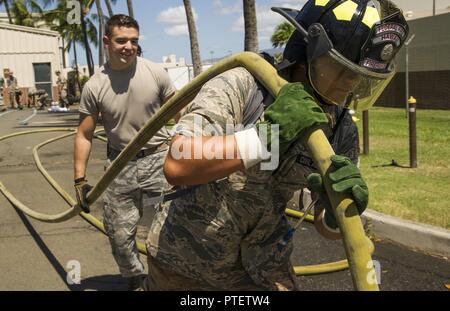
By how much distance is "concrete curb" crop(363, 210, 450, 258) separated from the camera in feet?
15.6

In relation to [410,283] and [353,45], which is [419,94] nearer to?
[410,283]

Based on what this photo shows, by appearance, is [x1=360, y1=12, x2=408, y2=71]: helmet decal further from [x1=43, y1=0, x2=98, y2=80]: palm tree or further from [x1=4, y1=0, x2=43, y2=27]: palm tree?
[x1=4, y1=0, x2=43, y2=27]: palm tree

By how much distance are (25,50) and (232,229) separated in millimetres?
34651

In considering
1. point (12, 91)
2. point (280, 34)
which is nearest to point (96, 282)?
point (12, 91)

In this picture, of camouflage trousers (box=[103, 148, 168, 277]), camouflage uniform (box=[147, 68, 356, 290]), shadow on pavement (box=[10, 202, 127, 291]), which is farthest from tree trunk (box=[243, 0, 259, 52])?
camouflage uniform (box=[147, 68, 356, 290])

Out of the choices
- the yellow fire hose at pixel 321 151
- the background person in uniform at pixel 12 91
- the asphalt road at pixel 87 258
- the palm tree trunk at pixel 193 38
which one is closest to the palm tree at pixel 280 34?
the background person in uniform at pixel 12 91

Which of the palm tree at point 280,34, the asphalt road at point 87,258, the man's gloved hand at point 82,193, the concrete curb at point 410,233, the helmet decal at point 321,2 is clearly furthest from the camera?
the palm tree at point 280,34

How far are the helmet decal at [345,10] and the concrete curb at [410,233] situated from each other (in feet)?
11.2

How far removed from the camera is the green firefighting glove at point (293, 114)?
1704mm

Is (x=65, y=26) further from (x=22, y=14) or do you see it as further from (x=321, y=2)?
(x=321, y=2)

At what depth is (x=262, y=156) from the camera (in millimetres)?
1817

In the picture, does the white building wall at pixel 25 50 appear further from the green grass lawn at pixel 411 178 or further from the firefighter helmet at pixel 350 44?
the firefighter helmet at pixel 350 44

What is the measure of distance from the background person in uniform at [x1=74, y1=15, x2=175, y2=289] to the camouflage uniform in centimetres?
158

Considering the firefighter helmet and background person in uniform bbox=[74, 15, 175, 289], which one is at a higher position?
the firefighter helmet
